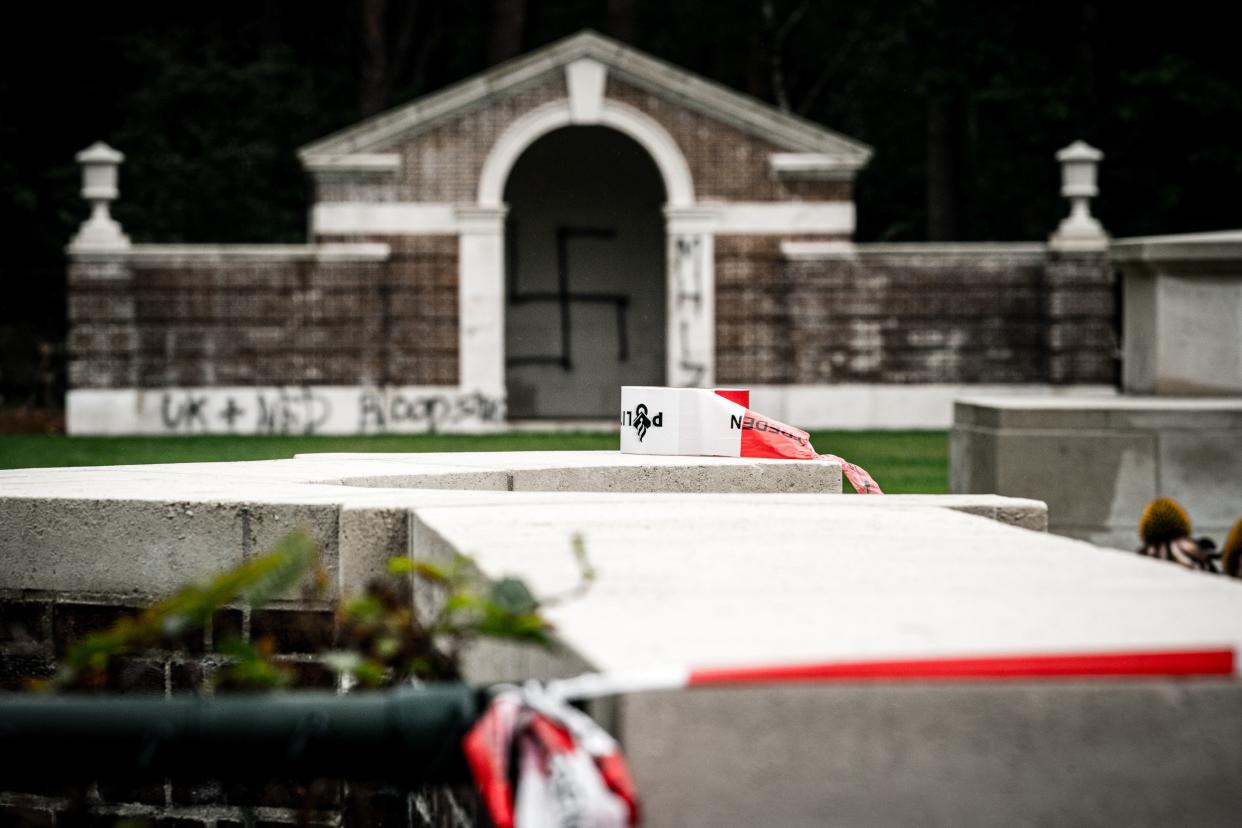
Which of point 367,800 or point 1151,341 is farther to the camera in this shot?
point 1151,341

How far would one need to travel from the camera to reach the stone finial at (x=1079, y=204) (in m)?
25.4

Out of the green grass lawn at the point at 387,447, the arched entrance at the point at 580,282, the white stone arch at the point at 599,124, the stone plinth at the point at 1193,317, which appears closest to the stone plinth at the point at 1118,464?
the stone plinth at the point at 1193,317

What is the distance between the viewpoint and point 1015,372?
1008 inches

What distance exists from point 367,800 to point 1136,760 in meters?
2.63

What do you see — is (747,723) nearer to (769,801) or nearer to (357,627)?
(769,801)

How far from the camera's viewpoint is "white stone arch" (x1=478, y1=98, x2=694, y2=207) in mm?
24688

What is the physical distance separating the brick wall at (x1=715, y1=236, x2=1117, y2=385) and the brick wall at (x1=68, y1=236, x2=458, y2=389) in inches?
161

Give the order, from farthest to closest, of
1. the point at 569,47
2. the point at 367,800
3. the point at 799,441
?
the point at 569,47 → the point at 799,441 → the point at 367,800

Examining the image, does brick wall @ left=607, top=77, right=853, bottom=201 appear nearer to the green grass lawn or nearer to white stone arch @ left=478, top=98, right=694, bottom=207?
white stone arch @ left=478, top=98, right=694, bottom=207

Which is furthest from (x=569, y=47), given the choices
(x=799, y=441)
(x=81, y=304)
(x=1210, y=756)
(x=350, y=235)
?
(x=1210, y=756)

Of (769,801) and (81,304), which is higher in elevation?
(81,304)

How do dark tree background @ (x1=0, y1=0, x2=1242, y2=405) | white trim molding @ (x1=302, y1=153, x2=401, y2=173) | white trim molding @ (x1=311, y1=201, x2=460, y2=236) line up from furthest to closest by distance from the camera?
dark tree background @ (x1=0, y1=0, x2=1242, y2=405)
white trim molding @ (x1=311, y1=201, x2=460, y2=236)
white trim molding @ (x1=302, y1=153, x2=401, y2=173)

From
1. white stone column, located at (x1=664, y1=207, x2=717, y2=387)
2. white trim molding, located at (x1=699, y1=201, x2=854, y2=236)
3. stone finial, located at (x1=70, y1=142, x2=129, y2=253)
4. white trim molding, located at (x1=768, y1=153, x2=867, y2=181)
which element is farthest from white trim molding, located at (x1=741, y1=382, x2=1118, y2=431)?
stone finial, located at (x1=70, y1=142, x2=129, y2=253)

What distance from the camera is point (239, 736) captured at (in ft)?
9.66
